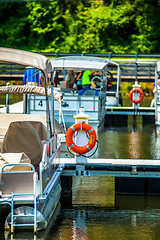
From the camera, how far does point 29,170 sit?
23.8 feet

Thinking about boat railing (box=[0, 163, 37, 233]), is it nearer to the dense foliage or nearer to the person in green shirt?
the person in green shirt

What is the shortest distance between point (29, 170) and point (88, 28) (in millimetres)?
33172

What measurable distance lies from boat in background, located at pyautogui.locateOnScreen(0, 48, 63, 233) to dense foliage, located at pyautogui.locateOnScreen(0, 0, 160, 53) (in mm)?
30721

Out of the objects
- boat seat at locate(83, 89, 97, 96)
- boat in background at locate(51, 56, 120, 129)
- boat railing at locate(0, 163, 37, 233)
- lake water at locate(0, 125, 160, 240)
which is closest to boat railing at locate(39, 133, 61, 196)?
boat railing at locate(0, 163, 37, 233)

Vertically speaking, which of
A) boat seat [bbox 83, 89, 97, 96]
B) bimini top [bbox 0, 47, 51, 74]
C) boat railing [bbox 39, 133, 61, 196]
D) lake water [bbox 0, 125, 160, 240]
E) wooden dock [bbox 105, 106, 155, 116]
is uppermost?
bimini top [bbox 0, 47, 51, 74]

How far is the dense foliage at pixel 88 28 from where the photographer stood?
3934 cm

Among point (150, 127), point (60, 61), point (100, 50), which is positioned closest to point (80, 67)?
point (60, 61)

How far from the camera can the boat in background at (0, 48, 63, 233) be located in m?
7.11

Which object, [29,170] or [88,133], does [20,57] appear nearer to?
[29,170]

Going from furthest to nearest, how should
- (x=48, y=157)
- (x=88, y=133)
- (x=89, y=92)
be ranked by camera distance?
(x=89, y=92), (x=88, y=133), (x=48, y=157)

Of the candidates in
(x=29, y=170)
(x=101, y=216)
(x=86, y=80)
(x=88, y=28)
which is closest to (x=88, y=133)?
(x=101, y=216)

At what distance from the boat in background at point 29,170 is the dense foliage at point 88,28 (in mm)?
30721

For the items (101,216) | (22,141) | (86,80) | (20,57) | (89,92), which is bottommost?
(101,216)

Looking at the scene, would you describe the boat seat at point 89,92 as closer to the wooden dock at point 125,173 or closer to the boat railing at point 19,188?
the wooden dock at point 125,173
